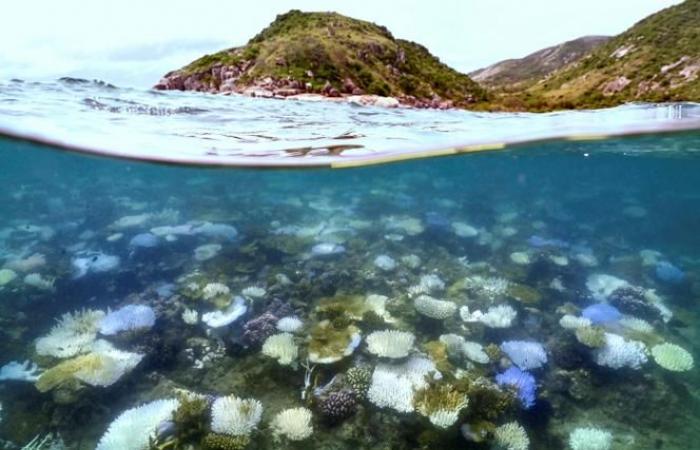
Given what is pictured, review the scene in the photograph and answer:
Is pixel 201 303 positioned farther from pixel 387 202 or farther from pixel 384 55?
pixel 384 55

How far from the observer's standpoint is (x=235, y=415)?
17.5 ft

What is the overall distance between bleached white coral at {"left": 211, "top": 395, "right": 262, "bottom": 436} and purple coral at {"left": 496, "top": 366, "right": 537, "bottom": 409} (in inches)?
146

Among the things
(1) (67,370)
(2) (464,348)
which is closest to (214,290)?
(1) (67,370)

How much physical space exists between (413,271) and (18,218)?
16.4 meters

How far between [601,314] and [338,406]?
6.17 meters

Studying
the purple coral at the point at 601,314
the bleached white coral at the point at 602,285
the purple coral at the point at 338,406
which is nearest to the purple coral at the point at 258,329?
the purple coral at the point at 338,406

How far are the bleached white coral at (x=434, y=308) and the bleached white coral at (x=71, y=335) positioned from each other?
5803mm

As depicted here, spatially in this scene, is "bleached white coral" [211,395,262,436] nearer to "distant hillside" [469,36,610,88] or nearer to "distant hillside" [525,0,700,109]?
Answer: "distant hillside" [525,0,700,109]

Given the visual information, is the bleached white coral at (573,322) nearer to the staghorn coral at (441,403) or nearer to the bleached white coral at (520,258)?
the bleached white coral at (520,258)

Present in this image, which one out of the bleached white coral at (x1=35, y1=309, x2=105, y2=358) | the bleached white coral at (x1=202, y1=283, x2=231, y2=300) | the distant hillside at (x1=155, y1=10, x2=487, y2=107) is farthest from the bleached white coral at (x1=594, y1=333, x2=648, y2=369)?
the distant hillside at (x1=155, y1=10, x2=487, y2=107)

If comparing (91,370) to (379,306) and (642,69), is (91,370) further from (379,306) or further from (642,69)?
(642,69)

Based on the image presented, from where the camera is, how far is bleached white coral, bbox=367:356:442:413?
5.73 meters

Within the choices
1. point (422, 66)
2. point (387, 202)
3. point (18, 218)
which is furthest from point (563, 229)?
point (422, 66)

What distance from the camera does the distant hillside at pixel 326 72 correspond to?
54.1 m
